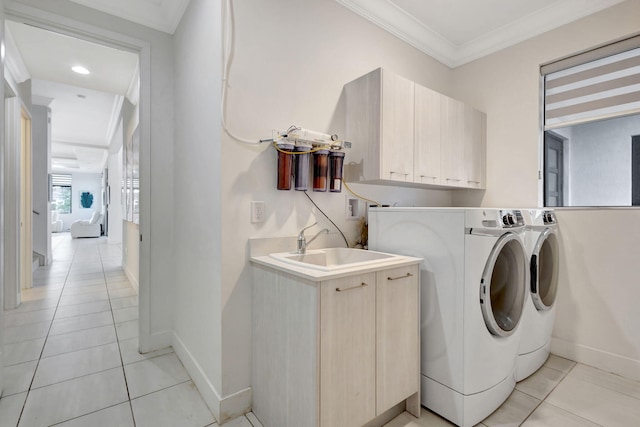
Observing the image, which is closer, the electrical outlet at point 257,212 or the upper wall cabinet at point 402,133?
the electrical outlet at point 257,212

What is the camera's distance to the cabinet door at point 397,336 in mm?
1428

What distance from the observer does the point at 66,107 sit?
492 cm

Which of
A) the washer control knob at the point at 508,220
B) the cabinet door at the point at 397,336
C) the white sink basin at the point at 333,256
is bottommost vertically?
the cabinet door at the point at 397,336

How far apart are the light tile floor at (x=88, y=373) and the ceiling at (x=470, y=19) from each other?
2834 millimetres

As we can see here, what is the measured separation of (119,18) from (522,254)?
314 cm

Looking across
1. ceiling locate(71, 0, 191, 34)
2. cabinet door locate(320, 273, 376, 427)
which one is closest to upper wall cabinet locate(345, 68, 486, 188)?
cabinet door locate(320, 273, 376, 427)

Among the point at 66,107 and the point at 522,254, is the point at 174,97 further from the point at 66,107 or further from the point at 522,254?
the point at 66,107

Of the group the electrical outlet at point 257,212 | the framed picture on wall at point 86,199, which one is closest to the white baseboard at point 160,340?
the electrical outlet at point 257,212

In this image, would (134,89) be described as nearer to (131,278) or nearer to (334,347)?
(131,278)

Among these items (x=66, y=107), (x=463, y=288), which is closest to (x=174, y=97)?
(x=463, y=288)

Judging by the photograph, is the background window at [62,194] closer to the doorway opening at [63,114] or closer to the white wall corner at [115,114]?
the doorway opening at [63,114]

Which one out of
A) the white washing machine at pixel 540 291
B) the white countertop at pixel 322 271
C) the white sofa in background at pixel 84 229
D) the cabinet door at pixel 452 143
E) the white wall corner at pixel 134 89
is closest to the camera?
the white countertop at pixel 322 271

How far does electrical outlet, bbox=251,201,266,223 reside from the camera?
5.44ft

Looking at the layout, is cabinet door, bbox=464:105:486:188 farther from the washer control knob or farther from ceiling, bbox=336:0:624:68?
the washer control knob
